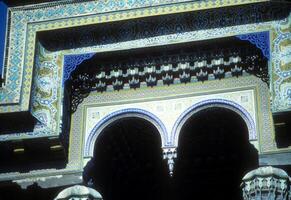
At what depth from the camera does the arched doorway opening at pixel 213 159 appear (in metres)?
9.45


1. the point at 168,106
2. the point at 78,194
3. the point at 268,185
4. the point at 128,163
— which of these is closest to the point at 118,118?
the point at 168,106

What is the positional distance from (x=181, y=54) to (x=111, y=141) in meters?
1.41

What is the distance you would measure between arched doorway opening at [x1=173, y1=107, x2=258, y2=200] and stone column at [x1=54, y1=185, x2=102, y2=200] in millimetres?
1640

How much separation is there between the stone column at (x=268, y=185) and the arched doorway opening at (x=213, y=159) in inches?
58.7

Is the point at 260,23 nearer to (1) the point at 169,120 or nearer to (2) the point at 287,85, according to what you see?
(2) the point at 287,85

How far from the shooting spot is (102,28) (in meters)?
9.10

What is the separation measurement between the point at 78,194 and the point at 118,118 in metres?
1.16

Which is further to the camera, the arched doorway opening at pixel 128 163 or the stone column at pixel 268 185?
the arched doorway opening at pixel 128 163

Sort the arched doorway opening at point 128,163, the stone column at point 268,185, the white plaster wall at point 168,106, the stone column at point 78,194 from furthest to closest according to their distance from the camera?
the arched doorway opening at point 128,163 → the white plaster wall at point 168,106 → the stone column at point 78,194 → the stone column at point 268,185

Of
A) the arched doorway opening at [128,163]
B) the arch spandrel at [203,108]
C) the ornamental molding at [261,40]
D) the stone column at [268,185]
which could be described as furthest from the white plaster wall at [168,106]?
the stone column at [268,185]

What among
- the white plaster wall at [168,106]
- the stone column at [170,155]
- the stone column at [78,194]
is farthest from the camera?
the white plaster wall at [168,106]

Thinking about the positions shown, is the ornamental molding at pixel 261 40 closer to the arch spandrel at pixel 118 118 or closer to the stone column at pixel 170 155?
the arch spandrel at pixel 118 118

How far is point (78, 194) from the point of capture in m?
8.10

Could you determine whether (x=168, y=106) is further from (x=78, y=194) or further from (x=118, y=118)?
(x=78, y=194)
